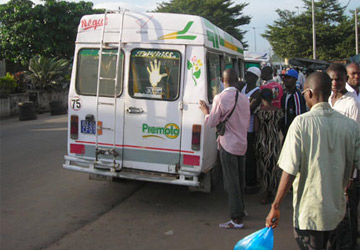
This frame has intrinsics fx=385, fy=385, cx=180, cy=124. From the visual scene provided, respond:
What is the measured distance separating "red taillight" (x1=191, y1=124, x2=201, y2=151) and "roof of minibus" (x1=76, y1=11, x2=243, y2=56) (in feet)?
3.72

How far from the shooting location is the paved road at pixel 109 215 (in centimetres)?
441

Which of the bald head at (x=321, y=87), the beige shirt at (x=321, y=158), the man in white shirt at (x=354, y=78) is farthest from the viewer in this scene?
the man in white shirt at (x=354, y=78)

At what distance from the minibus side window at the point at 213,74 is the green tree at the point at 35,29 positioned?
20.3 metres

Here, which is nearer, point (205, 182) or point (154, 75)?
point (154, 75)

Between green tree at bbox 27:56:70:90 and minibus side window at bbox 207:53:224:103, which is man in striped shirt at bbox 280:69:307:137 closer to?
minibus side window at bbox 207:53:224:103

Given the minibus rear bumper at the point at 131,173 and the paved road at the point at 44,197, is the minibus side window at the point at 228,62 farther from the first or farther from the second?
the paved road at the point at 44,197

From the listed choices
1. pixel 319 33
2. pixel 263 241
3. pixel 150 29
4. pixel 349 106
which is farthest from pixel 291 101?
pixel 319 33

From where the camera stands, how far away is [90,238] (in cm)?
447

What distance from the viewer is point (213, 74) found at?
5.84 meters

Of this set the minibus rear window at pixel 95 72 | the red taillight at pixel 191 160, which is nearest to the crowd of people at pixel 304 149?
the red taillight at pixel 191 160

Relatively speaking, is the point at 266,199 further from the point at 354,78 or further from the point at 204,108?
the point at 354,78

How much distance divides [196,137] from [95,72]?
1.78 m

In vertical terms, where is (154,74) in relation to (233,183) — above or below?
above

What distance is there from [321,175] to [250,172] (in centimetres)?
362
